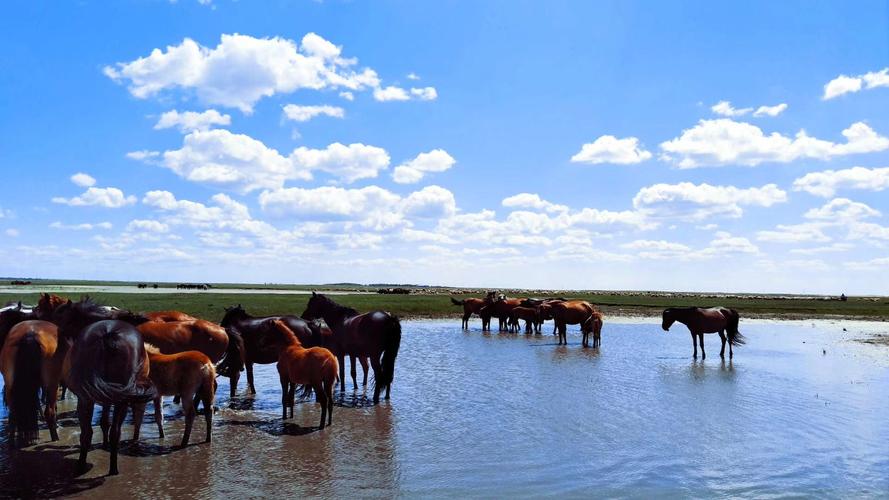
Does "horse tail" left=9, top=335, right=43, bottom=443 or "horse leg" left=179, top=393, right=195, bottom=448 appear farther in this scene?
"horse leg" left=179, top=393, right=195, bottom=448

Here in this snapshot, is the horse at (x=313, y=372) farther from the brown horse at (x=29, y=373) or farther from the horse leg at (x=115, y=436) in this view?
the brown horse at (x=29, y=373)

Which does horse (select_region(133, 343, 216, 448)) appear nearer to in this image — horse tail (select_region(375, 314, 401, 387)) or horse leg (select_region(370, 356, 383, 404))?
horse leg (select_region(370, 356, 383, 404))

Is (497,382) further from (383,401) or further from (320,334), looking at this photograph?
(320,334)

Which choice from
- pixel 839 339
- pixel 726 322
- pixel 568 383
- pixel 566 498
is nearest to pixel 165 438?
pixel 566 498

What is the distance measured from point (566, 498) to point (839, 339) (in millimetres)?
27616

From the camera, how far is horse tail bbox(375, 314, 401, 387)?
12.2 metres

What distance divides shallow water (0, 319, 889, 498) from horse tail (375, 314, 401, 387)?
0.49 metres

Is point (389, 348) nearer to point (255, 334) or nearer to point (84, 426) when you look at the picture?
point (255, 334)

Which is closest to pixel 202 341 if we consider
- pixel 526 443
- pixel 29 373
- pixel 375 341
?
pixel 29 373

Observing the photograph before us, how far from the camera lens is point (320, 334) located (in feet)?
43.8

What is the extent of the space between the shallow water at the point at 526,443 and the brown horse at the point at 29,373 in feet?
1.53

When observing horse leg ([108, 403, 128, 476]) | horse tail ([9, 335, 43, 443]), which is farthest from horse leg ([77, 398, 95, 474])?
horse tail ([9, 335, 43, 443])

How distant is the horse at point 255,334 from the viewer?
11.7 m

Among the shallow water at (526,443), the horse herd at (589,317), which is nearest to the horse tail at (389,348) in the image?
the shallow water at (526,443)
